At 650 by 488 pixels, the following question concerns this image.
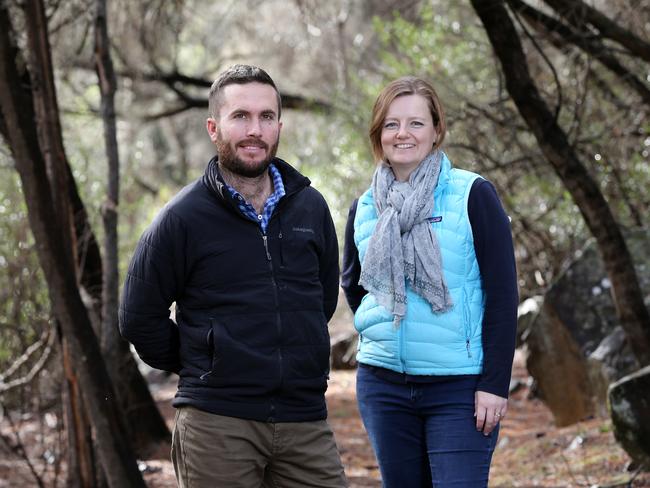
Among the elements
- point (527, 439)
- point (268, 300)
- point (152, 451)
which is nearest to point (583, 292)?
point (527, 439)

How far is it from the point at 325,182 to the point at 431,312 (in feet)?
28.7

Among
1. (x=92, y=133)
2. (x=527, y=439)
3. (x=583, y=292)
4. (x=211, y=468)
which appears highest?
(x=92, y=133)

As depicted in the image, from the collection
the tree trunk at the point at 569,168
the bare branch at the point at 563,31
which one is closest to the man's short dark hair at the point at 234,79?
the tree trunk at the point at 569,168

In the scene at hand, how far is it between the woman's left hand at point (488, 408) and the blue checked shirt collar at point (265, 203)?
94 centimetres

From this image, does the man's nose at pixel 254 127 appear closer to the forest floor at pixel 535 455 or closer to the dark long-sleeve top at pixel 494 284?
the dark long-sleeve top at pixel 494 284

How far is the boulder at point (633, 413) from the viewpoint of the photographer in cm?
531

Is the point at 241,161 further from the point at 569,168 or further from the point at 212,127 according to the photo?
the point at 569,168

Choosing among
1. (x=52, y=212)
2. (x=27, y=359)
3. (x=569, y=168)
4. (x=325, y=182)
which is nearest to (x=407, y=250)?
(x=52, y=212)

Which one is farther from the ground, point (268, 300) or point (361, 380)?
point (268, 300)

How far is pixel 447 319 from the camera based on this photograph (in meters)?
3.47

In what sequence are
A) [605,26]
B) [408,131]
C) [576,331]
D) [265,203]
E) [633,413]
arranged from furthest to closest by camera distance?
1. [576,331]
2. [605,26]
3. [633,413]
4. [408,131]
5. [265,203]

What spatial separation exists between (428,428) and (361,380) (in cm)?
33

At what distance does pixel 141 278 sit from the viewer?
330 centimetres

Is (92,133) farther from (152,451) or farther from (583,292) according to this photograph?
(583,292)
